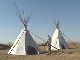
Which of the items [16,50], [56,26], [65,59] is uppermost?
[56,26]

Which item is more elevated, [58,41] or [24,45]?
[58,41]

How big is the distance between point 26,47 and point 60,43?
9.72 m

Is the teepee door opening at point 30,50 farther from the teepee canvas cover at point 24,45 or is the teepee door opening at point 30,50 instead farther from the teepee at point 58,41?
the teepee at point 58,41

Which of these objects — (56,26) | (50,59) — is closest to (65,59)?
(50,59)

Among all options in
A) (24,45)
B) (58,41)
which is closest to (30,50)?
(24,45)

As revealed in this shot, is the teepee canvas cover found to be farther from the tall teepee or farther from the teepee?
the teepee

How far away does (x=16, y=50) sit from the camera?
2072 centimetres

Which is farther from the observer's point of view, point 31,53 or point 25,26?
point 25,26

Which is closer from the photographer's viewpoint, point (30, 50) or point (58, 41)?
point (30, 50)

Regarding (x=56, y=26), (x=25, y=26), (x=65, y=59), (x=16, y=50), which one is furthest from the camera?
(x=56, y=26)

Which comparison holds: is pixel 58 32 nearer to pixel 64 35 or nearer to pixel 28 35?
pixel 64 35

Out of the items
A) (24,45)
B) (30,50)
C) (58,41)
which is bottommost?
(30,50)

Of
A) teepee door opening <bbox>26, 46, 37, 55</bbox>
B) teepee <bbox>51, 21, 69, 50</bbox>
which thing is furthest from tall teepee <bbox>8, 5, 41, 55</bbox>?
teepee <bbox>51, 21, 69, 50</bbox>

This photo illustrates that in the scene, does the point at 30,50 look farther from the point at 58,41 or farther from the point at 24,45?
the point at 58,41
